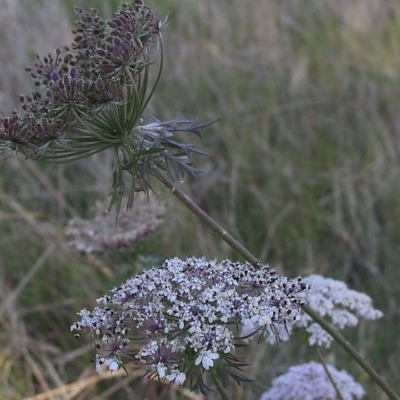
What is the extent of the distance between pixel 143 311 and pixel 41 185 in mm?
3618

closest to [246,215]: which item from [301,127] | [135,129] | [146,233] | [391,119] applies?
[301,127]

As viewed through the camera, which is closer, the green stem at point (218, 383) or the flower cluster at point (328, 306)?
the green stem at point (218, 383)

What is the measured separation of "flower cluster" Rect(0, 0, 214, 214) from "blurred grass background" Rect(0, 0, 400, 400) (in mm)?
1292

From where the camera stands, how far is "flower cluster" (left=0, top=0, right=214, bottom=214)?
5.65 ft

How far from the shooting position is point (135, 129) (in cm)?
186

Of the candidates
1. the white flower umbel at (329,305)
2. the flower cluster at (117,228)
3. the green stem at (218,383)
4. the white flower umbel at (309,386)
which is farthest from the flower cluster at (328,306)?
the flower cluster at (117,228)

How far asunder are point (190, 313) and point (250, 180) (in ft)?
11.4

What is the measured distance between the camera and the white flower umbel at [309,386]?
2.52 metres

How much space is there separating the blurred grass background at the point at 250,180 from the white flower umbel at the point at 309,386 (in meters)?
0.78

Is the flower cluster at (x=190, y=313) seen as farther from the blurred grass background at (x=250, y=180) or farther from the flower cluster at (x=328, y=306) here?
the blurred grass background at (x=250, y=180)

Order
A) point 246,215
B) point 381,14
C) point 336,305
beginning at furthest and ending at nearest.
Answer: point 381,14, point 246,215, point 336,305

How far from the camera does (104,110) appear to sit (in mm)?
1764

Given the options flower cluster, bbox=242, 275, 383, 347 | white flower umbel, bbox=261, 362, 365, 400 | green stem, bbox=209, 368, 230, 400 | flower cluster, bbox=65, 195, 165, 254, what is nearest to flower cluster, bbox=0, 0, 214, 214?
green stem, bbox=209, 368, 230, 400

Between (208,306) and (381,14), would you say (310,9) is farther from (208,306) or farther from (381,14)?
(208,306)
